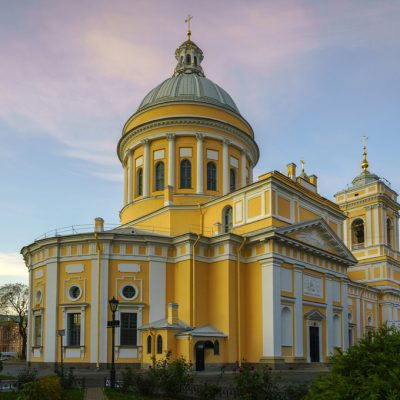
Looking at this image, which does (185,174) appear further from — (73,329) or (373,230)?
(373,230)

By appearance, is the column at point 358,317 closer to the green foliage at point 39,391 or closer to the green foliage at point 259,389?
the green foliage at point 259,389

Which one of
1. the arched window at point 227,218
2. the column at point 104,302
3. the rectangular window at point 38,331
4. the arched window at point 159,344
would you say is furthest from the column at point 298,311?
the rectangular window at point 38,331

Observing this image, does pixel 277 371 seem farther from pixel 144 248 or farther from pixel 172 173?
pixel 172 173

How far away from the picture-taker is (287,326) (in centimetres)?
2788

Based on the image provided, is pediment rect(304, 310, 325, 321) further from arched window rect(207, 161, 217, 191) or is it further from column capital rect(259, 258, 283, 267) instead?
arched window rect(207, 161, 217, 191)

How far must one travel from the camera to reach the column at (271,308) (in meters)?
26.3

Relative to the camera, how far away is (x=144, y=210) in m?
34.8

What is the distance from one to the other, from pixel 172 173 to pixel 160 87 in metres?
7.89

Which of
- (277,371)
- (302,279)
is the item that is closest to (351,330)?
(302,279)

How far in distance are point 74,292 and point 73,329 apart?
191cm

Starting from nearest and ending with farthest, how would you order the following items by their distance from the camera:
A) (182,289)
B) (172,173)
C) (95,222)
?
(182,289) → (95,222) → (172,173)

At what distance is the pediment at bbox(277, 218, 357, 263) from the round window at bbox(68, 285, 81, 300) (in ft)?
35.8

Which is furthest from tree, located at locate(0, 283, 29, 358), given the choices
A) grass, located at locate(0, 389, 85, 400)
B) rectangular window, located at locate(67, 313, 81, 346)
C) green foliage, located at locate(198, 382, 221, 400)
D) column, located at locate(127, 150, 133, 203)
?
green foliage, located at locate(198, 382, 221, 400)

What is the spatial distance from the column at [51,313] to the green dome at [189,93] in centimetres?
1345
